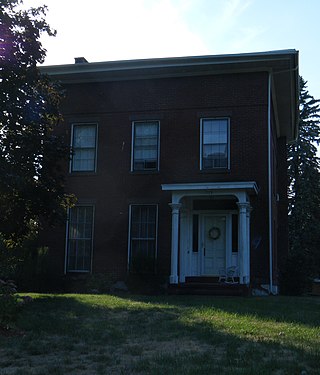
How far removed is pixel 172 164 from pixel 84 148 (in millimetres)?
3335

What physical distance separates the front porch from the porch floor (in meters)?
0.15

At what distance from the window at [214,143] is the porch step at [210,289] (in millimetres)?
3897

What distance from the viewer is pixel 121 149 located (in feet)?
56.5

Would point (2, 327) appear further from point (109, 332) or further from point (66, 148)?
point (66, 148)

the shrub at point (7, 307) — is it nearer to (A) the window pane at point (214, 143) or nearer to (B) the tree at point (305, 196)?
(A) the window pane at point (214, 143)

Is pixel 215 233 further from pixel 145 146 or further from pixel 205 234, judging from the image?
pixel 145 146

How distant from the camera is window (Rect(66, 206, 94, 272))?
17.0 metres

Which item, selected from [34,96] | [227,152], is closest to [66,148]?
[34,96]

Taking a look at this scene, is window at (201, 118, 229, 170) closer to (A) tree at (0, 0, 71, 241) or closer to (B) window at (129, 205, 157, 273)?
(B) window at (129, 205, 157, 273)

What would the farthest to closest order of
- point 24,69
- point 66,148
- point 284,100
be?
point 284,100
point 66,148
point 24,69

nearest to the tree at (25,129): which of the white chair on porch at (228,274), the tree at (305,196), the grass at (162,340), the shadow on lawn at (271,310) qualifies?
the grass at (162,340)

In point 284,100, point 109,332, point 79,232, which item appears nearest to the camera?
point 109,332

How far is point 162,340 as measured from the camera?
7105 millimetres

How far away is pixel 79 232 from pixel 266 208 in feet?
21.1
